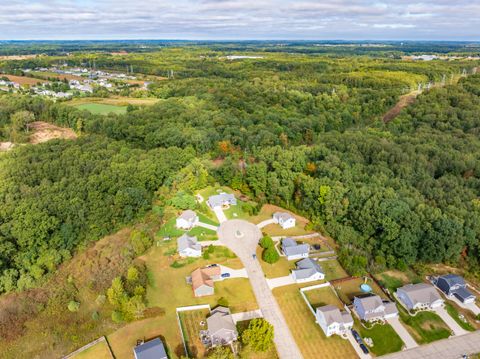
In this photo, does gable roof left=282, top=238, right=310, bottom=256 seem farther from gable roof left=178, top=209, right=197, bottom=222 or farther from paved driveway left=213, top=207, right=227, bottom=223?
gable roof left=178, top=209, right=197, bottom=222

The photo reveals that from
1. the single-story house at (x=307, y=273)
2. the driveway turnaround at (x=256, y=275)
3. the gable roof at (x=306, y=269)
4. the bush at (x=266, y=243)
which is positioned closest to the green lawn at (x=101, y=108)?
the driveway turnaround at (x=256, y=275)

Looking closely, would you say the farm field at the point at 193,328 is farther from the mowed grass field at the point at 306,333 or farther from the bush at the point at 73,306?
the bush at the point at 73,306

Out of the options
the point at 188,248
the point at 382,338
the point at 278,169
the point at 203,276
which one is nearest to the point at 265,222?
the point at 278,169

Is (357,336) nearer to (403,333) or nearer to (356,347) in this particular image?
(356,347)

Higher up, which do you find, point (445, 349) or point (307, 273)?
point (307, 273)

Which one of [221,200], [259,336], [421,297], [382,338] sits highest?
[221,200]

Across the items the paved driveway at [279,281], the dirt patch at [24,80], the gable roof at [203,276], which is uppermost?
the dirt patch at [24,80]
